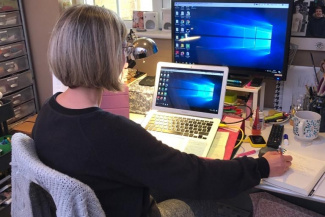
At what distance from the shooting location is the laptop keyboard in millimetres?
1326

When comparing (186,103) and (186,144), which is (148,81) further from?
(186,144)

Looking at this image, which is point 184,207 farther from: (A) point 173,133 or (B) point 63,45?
(B) point 63,45

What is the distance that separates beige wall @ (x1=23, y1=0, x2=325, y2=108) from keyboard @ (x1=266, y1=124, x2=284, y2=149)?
0.93 ft

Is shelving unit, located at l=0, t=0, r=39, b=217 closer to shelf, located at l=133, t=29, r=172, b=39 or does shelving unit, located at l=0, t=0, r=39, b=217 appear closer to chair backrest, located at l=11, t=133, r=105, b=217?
shelf, located at l=133, t=29, r=172, b=39

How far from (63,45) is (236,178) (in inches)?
23.4

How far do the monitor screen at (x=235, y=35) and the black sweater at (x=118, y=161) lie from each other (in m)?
0.69

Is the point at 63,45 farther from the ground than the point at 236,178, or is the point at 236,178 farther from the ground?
the point at 63,45

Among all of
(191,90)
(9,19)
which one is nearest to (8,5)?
(9,19)

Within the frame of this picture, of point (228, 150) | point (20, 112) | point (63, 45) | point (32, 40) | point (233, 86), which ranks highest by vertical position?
point (63, 45)

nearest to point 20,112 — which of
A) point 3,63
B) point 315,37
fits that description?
point 3,63

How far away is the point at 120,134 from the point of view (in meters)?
0.83

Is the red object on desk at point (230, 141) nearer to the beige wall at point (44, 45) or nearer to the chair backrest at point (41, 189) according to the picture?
the beige wall at point (44, 45)

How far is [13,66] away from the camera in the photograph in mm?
2119

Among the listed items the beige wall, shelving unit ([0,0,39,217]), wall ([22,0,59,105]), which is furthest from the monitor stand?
shelving unit ([0,0,39,217])
